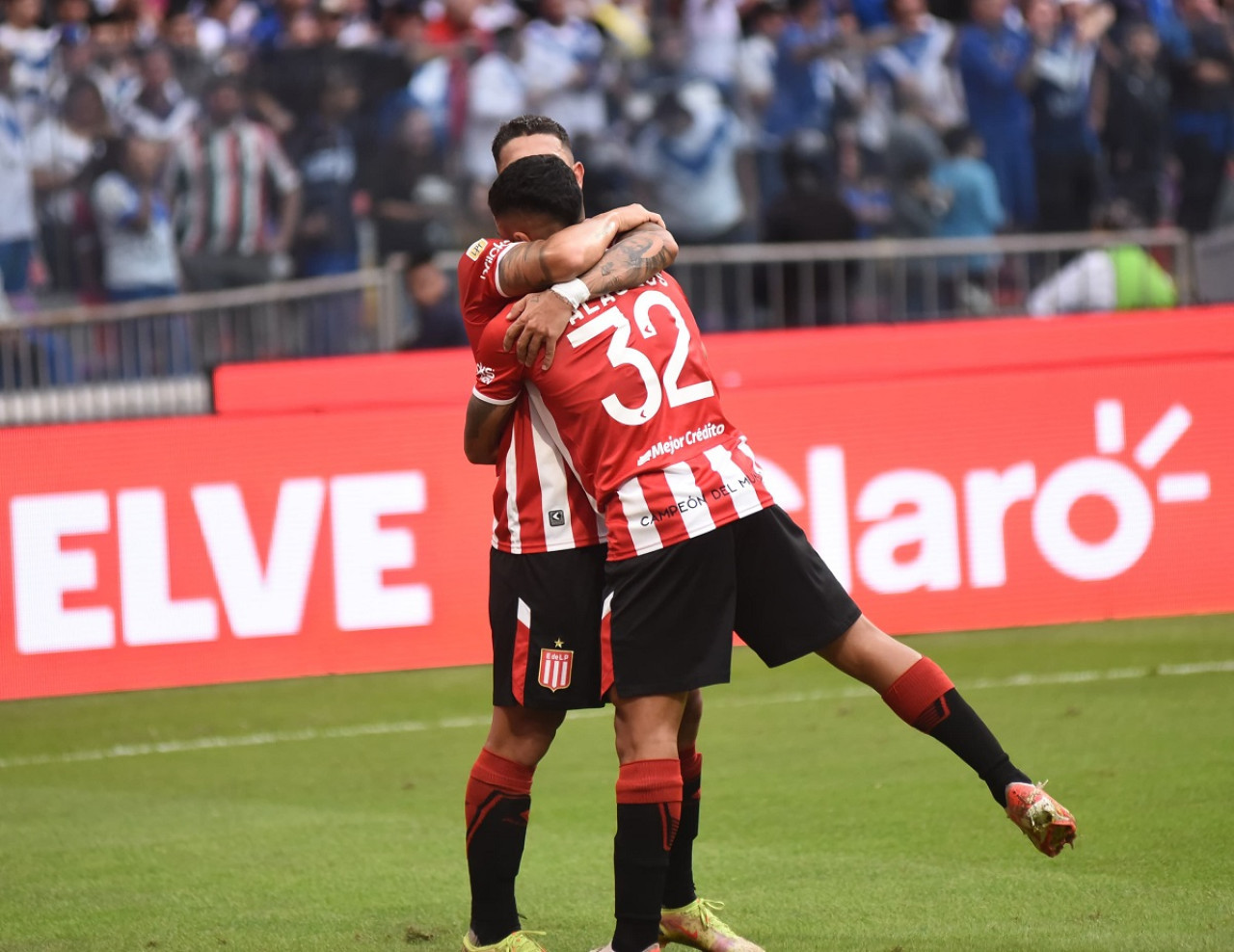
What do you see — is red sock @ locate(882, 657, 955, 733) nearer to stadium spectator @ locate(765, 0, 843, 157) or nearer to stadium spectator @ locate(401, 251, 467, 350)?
stadium spectator @ locate(401, 251, 467, 350)

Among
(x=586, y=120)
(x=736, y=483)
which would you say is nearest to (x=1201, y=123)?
(x=586, y=120)

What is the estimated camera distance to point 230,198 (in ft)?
40.1

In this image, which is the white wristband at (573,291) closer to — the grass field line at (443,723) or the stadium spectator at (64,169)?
the grass field line at (443,723)

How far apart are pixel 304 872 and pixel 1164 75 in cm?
1066

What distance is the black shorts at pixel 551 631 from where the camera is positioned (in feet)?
13.8

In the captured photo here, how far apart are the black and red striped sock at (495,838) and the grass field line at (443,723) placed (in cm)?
341

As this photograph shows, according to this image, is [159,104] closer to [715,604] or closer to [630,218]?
[630,218]

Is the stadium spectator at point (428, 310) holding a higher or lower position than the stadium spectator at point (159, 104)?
lower

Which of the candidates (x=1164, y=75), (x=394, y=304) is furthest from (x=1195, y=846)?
(x=1164, y=75)

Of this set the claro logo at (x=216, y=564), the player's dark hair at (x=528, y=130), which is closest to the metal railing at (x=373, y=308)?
the claro logo at (x=216, y=564)

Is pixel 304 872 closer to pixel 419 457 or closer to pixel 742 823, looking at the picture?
pixel 742 823

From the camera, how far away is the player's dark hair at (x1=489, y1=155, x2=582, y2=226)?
4.12 m

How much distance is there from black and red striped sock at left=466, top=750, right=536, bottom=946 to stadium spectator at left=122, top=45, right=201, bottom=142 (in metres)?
8.83

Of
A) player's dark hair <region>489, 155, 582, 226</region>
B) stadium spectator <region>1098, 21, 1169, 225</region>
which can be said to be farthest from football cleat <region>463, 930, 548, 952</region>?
stadium spectator <region>1098, 21, 1169, 225</region>
